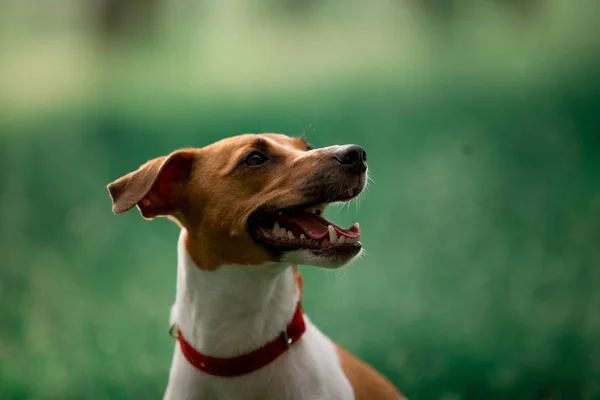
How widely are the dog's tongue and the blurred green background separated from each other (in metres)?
1.58

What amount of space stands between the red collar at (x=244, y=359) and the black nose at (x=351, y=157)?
1.83 feet

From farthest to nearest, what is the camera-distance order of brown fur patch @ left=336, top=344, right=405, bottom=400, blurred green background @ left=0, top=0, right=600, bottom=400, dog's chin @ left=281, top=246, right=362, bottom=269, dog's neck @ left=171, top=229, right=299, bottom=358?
blurred green background @ left=0, top=0, right=600, bottom=400, brown fur patch @ left=336, top=344, right=405, bottom=400, dog's neck @ left=171, top=229, right=299, bottom=358, dog's chin @ left=281, top=246, right=362, bottom=269

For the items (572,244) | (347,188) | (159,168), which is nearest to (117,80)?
(159,168)

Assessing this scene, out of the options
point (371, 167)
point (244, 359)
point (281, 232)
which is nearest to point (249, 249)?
point (281, 232)

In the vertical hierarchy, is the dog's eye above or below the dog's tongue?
above

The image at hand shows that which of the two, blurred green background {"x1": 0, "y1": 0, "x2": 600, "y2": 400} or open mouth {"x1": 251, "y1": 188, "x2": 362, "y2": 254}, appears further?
blurred green background {"x1": 0, "y1": 0, "x2": 600, "y2": 400}

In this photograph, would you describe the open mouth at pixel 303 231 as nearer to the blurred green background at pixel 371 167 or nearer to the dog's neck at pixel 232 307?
the dog's neck at pixel 232 307

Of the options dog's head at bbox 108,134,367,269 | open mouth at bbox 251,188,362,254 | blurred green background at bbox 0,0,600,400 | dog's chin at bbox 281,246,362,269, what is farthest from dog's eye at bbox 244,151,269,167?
blurred green background at bbox 0,0,600,400

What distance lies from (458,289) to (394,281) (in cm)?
34

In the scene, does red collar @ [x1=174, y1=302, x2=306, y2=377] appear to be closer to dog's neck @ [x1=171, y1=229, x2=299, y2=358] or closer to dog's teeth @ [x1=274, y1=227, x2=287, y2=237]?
dog's neck @ [x1=171, y1=229, x2=299, y2=358]

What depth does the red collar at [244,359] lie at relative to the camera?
7.16 feet

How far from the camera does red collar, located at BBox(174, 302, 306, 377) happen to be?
218 centimetres

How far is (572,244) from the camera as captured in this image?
149 inches

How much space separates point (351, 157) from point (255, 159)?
33cm
